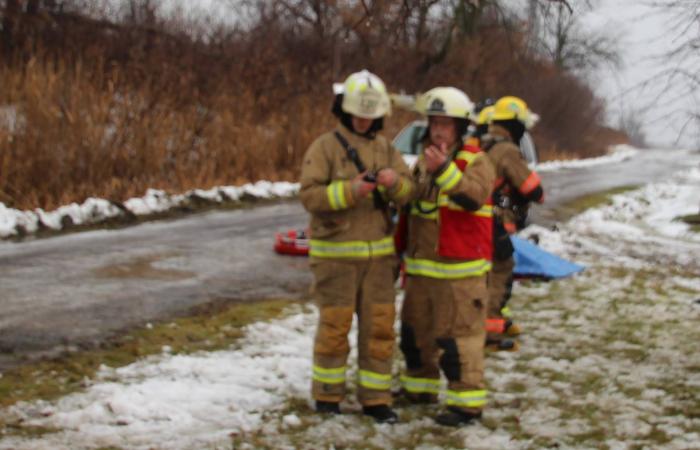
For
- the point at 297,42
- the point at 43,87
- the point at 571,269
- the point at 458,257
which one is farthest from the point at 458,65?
the point at 458,257

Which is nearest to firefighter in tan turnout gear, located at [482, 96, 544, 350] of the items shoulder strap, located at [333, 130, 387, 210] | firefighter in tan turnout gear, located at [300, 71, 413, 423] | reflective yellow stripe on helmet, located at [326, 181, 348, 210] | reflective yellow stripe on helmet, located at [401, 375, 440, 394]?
reflective yellow stripe on helmet, located at [401, 375, 440, 394]

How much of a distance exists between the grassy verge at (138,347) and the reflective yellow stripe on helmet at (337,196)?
1.90 metres

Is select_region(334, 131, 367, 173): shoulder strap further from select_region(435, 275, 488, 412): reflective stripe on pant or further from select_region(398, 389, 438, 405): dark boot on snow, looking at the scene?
select_region(398, 389, 438, 405): dark boot on snow

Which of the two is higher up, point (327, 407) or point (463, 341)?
point (463, 341)

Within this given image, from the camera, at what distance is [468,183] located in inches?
176

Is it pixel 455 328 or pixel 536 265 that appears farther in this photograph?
pixel 536 265

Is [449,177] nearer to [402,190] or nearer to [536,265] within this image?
[402,190]

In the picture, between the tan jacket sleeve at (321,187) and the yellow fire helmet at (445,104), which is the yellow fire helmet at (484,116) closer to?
the yellow fire helmet at (445,104)

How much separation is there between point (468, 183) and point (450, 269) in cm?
51

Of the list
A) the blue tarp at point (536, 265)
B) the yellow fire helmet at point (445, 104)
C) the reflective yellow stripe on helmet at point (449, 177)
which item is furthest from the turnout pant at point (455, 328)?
the blue tarp at point (536, 265)

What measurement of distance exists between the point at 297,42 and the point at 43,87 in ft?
42.8

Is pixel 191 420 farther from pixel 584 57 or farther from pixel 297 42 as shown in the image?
pixel 584 57

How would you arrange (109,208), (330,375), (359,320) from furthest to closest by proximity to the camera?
(109,208) → (359,320) → (330,375)

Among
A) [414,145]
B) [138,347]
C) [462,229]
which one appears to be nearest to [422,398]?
[462,229]
